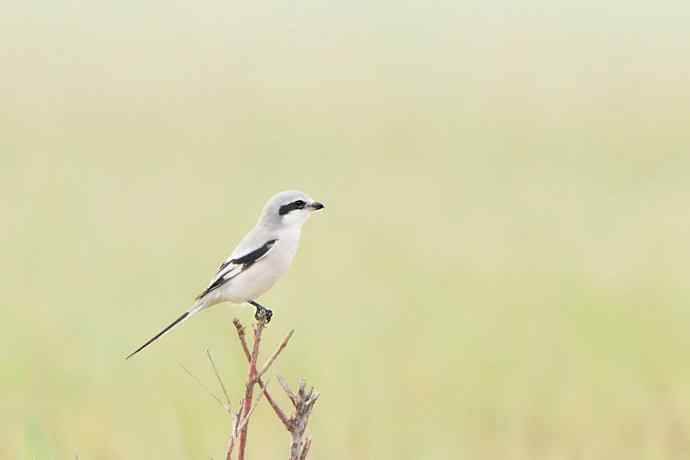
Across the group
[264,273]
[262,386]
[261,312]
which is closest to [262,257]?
[264,273]

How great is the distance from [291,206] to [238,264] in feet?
0.81

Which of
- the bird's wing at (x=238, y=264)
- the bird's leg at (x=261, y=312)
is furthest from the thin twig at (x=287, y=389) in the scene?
the bird's wing at (x=238, y=264)

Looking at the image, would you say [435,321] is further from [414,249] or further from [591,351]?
[414,249]

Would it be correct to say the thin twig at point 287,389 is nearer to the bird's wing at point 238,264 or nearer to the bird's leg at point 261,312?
the bird's leg at point 261,312

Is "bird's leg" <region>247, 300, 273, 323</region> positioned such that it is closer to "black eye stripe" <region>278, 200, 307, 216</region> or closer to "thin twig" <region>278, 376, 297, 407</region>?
"black eye stripe" <region>278, 200, 307, 216</region>

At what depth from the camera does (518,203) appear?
40.4ft

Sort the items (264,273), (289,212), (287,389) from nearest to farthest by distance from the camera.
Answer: (287,389)
(264,273)
(289,212)

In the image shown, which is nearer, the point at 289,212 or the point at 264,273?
the point at 264,273

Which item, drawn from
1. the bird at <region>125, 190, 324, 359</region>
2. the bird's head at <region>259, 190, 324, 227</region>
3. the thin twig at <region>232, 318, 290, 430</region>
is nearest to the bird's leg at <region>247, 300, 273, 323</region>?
the bird at <region>125, 190, 324, 359</region>

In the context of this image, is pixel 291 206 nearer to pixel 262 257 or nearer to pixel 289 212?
pixel 289 212

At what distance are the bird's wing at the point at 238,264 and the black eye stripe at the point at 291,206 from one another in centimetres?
10

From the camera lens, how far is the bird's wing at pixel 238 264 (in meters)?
3.99

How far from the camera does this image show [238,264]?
13.3 feet

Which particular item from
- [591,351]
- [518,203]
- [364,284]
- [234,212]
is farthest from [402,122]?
[591,351]
